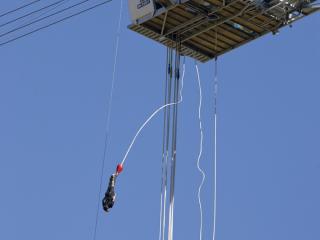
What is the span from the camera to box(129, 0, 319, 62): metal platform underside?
40.2 m

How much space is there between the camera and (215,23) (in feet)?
134

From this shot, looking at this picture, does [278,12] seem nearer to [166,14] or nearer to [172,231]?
[166,14]

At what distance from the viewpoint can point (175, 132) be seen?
41.1 m

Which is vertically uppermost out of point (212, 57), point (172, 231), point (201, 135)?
point (212, 57)

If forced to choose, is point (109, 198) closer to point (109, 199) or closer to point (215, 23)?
point (109, 199)

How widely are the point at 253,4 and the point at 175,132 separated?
12.8 ft

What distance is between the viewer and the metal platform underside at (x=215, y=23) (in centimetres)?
4025

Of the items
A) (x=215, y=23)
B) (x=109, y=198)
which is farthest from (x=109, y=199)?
(x=215, y=23)

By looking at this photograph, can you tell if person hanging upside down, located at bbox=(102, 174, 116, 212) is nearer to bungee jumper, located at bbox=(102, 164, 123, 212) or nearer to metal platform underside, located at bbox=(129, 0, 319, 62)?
bungee jumper, located at bbox=(102, 164, 123, 212)

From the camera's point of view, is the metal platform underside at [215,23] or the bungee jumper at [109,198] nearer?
the bungee jumper at [109,198]

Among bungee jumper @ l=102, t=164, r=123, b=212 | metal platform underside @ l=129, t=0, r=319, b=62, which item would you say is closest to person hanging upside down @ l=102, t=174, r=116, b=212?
bungee jumper @ l=102, t=164, r=123, b=212

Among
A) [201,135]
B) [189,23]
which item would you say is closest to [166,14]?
[189,23]

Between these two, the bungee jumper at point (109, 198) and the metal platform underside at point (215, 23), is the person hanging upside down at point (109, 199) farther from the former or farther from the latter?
the metal platform underside at point (215, 23)

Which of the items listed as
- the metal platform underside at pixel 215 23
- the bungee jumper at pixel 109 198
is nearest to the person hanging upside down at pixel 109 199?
the bungee jumper at pixel 109 198
